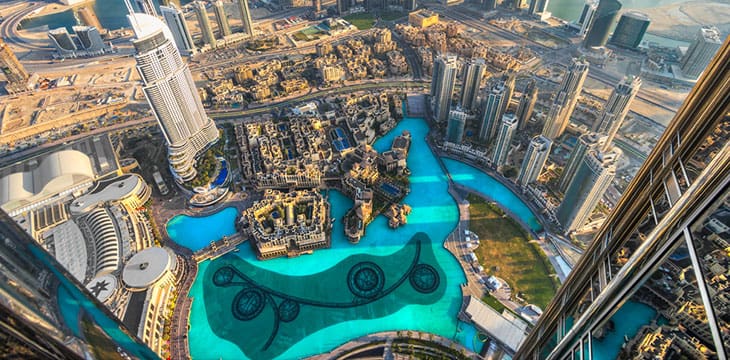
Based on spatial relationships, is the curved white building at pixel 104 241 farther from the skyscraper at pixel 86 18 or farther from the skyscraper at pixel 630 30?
the skyscraper at pixel 630 30

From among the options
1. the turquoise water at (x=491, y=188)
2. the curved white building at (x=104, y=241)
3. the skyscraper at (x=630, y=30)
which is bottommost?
the turquoise water at (x=491, y=188)

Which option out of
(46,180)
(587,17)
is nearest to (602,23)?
(587,17)

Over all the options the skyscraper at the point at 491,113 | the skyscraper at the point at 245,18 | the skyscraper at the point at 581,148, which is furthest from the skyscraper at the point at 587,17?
the skyscraper at the point at 245,18

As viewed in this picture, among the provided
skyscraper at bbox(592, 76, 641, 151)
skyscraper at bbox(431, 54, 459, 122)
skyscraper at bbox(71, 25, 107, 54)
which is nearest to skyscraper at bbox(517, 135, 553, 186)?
skyscraper at bbox(592, 76, 641, 151)

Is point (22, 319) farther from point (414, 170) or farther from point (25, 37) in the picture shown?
point (25, 37)

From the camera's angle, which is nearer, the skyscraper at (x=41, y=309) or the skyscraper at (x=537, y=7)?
the skyscraper at (x=41, y=309)
